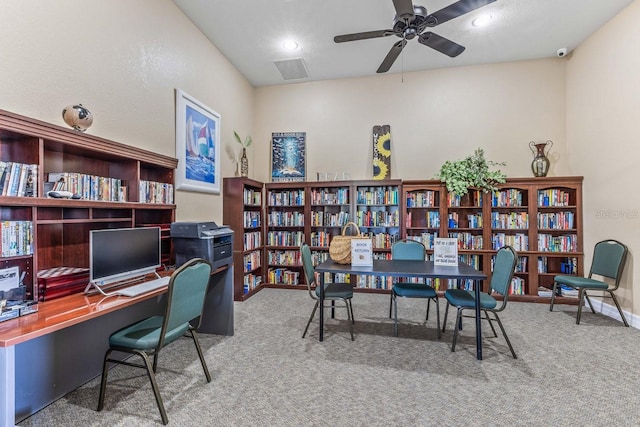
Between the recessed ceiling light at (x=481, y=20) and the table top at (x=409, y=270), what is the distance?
2.97m

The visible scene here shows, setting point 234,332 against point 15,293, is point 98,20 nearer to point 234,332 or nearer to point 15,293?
point 15,293

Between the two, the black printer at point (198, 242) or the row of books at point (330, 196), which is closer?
the black printer at point (198, 242)

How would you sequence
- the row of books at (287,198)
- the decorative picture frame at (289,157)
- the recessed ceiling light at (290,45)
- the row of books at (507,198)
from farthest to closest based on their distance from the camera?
1. the decorative picture frame at (289,157)
2. the row of books at (287,198)
3. the row of books at (507,198)
4. the recessed ceiling light at (290,45)

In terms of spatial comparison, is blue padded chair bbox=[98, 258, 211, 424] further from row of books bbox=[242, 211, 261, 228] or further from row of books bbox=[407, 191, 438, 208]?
row of books bbox=[407, 191, 438, 208]

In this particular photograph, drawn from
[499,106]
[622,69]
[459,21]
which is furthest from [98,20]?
[622,69]

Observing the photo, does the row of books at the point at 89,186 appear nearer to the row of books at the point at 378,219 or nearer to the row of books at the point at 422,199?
the row of books at the point at 378,219

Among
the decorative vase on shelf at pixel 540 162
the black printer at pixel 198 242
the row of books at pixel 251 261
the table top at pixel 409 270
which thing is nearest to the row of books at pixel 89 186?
the black printer at pixel 198 242

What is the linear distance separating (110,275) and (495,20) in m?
4.82

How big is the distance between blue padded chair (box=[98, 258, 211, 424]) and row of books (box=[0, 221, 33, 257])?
75 cm

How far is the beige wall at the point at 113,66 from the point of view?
6.11 feet

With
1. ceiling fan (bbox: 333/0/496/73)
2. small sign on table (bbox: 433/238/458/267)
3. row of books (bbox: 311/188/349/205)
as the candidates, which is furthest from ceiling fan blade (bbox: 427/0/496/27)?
row of books (bbox: 311/188/349/205)

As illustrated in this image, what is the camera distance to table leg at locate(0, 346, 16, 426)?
118cm

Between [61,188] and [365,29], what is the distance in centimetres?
365

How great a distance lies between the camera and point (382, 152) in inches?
190
